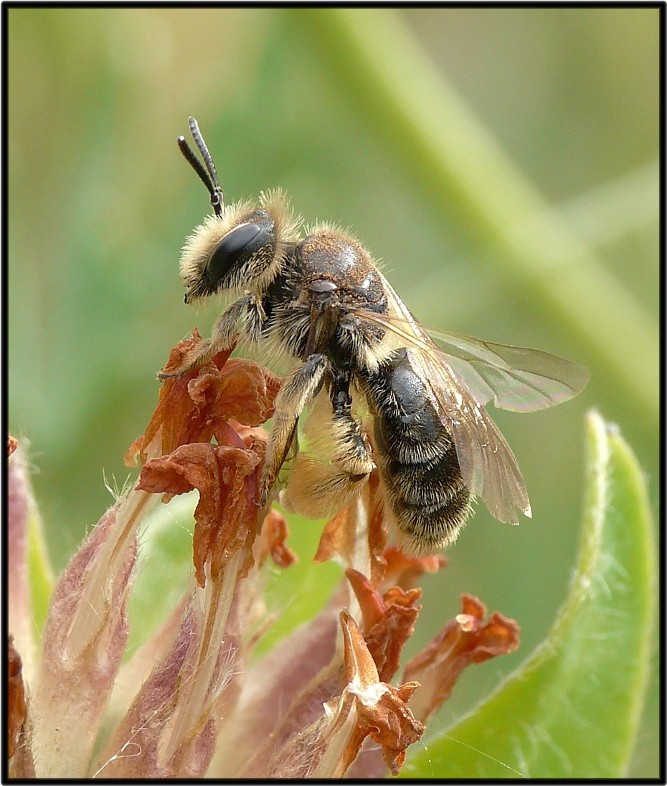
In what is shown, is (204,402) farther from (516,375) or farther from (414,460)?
(516,375)

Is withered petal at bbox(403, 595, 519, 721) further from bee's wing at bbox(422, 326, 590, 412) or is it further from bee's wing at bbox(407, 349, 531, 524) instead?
bee's wing at bbox(422, 326, 590, 412)

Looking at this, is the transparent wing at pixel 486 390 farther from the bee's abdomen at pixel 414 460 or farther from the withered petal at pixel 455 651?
the withered petal at pixel 455 651

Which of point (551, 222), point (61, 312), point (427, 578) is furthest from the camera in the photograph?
point (427, 578)

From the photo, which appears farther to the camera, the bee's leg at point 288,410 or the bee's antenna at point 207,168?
the bee's antenna at point 207,168

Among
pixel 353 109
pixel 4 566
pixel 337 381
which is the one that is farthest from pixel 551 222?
pixel 4 566

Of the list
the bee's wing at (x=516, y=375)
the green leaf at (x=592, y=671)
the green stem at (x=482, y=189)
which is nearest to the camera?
the green leaf at (x=592, y=671)

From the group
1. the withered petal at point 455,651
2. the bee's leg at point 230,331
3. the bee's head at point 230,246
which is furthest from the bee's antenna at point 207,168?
the withered petal at point 455,651

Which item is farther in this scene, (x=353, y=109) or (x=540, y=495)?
(x=540, y=495)

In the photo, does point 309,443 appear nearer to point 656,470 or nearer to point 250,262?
point 250,262
